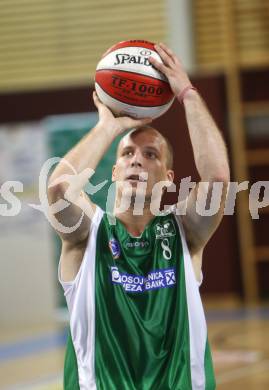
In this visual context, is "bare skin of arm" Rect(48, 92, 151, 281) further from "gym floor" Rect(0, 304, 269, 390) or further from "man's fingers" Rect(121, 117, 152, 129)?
"gym floor" Rect(0, 304, 269, 390)

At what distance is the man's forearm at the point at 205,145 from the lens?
3.09 metres

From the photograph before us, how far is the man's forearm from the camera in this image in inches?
122

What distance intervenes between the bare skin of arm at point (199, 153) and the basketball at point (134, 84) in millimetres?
52

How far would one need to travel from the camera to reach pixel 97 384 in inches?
120

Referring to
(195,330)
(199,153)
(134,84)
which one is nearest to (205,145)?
(199,153)

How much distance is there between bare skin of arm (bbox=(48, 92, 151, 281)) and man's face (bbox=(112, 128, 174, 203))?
3.3 inches

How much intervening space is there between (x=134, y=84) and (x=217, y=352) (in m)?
4.67

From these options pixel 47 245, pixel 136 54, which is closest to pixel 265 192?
pixel 47 245

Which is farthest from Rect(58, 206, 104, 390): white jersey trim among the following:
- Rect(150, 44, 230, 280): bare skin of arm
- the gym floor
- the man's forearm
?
the gym floor

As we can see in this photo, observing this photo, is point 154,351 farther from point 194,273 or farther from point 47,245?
point 47,245

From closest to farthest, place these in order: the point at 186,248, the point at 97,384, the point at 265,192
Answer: the point at 97,384 < the point at 186,248 < the point at 265,192

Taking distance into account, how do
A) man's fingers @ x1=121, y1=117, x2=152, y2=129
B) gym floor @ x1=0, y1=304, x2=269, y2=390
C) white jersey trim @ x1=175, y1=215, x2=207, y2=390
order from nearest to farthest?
1. white jersey trim @ x1=175, y1=215, x2=207, y2=390
2. man's fingers @ x1=121, y1=117, x2=152, y2=129
3. gym floor @ x1=0, y1=304, x2=269, y2=390

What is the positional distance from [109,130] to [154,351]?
0.87 m

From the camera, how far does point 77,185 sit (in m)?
3.06
